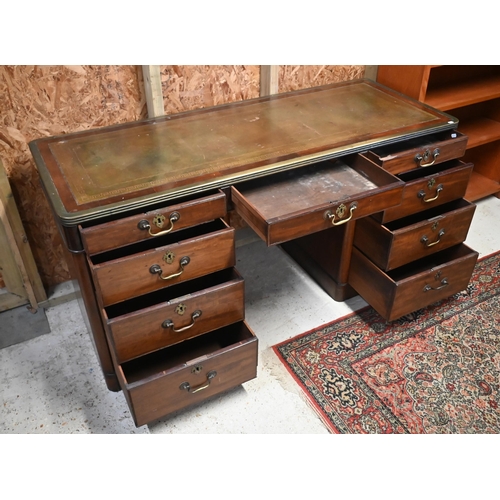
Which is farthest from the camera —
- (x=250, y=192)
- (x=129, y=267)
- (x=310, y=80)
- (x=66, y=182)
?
(x=310, y=80)

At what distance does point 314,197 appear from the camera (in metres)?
1.64

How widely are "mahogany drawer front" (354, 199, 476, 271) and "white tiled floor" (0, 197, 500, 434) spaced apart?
333 millimetres

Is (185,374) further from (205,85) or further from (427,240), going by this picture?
(205,85)

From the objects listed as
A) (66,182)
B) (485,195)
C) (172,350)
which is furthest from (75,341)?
(485,195)

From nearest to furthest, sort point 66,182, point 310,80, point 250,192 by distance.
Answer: point 66,182 < point 250,192 < point 310,80

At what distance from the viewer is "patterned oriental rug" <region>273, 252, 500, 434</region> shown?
1.70 metres

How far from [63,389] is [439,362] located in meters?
1.35

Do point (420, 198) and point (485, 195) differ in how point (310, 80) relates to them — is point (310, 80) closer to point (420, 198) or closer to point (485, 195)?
point (420, 198)

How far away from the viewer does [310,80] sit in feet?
7.34

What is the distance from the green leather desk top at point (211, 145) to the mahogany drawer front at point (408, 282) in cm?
48

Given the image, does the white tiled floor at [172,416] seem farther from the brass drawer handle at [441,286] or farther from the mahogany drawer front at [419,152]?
the mahogany drawer front at [419,152]

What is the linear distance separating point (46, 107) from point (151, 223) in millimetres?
697

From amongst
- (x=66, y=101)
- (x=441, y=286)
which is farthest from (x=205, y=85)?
(x=441, y=286)

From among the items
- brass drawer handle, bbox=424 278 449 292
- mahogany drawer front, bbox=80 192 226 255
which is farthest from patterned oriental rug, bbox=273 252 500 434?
mahogany drawer front, bbox=80 192 226 255
